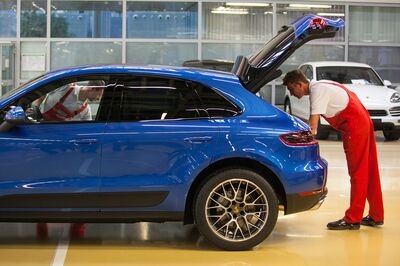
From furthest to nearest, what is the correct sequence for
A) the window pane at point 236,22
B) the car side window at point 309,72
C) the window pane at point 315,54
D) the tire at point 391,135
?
the window pane at point 315,54
the window pane at point 236,22
the car side window at point 309,72
the tire at point 391,135

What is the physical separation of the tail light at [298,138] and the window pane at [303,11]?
14.8m

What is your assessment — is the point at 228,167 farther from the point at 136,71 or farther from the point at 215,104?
the point at 136,71

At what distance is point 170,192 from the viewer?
581 cm

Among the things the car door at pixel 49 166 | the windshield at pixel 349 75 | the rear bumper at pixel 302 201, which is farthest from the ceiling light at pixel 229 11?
the car door at pixel 49 166

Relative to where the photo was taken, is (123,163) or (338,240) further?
(338,240)

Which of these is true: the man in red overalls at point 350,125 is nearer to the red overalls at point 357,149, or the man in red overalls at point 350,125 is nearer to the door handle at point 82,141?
the red overalls at point 357,149

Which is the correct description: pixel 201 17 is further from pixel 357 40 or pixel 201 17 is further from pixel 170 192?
pixel 170 192

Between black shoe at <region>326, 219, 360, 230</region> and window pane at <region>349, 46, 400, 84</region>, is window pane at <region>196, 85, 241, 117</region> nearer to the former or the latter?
black shoe at <region>326, 219, 360, 230</region>

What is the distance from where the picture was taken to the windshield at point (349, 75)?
1667 centimetres

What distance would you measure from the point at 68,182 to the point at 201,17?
15.0m

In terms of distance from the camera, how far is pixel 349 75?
16828 mm

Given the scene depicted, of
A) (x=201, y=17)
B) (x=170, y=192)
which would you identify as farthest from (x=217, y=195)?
(x=201, y=17)

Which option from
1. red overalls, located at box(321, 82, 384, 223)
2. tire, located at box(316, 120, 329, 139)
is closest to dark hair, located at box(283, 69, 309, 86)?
red overalls, located at box(321, 82, 384, 223)

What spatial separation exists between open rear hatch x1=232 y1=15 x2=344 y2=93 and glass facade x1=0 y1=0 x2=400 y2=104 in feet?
42.6
